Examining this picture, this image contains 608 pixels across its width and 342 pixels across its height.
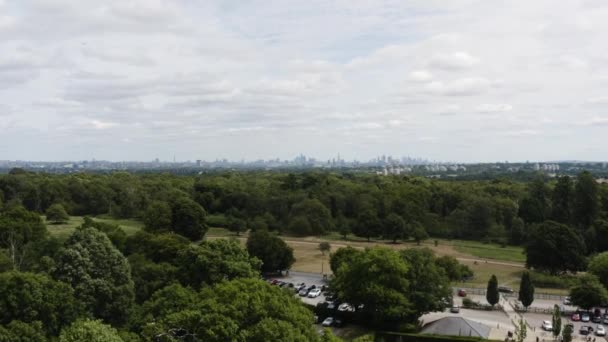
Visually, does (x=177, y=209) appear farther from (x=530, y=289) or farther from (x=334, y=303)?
(x=530, y=289)

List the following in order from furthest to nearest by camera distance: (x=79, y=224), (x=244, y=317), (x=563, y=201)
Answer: (x=79, y=224) < (x=563, y=201) < (x=244, y=317)

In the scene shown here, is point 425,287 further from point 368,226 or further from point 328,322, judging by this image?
point 368,226

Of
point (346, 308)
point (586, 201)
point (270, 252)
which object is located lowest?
point (346, 308)

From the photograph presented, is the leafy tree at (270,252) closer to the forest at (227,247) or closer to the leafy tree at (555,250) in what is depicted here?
the forest at (227,247)

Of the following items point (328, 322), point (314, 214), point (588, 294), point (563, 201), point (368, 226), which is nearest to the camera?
point (328, 322)

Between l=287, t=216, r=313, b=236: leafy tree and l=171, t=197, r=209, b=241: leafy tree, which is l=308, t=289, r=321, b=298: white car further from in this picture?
l=287, t=216, r=313, b=236: leafy tree

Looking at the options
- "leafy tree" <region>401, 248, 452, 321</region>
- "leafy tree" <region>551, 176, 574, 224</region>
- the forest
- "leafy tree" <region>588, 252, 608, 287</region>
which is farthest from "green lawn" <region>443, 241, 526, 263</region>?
"leafy tree" <region>401, 248, 452, 321</region>

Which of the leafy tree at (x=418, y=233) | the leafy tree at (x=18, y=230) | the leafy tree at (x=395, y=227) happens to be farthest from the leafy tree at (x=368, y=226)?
the leafy tree at (x=18, y=230)

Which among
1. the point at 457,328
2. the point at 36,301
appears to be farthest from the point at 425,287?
the point at 36,301
